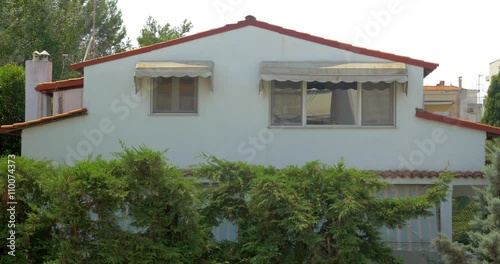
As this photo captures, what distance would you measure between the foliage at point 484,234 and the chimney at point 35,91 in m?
11.6

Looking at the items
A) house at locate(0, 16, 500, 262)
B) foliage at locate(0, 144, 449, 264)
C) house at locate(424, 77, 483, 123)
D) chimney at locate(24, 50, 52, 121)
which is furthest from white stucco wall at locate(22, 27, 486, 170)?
house at locate(424, 77, 483, 123)

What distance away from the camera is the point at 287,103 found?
1788cm

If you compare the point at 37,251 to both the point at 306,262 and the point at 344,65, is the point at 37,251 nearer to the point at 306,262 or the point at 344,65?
the point at 306,262

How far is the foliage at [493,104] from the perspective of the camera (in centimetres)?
2977

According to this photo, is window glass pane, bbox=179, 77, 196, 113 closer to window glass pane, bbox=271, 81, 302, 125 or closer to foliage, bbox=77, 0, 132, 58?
window glass pane, bbox=271, 81, 302, 125

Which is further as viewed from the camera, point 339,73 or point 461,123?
point 461,123

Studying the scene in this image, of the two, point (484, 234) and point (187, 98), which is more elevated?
point (187, 98)

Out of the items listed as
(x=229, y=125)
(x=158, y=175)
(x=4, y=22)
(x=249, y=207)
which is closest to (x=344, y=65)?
(x=229, y=125)

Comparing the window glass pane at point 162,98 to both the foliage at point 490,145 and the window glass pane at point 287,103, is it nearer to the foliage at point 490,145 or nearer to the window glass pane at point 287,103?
the window glass pane at point 287,103

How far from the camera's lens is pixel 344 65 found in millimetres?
17578

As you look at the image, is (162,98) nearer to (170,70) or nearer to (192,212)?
(170,70)

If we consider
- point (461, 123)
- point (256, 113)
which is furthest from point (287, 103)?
point (461, 123)

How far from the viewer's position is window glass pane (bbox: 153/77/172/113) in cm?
1789

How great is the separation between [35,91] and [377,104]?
9.47 meters
